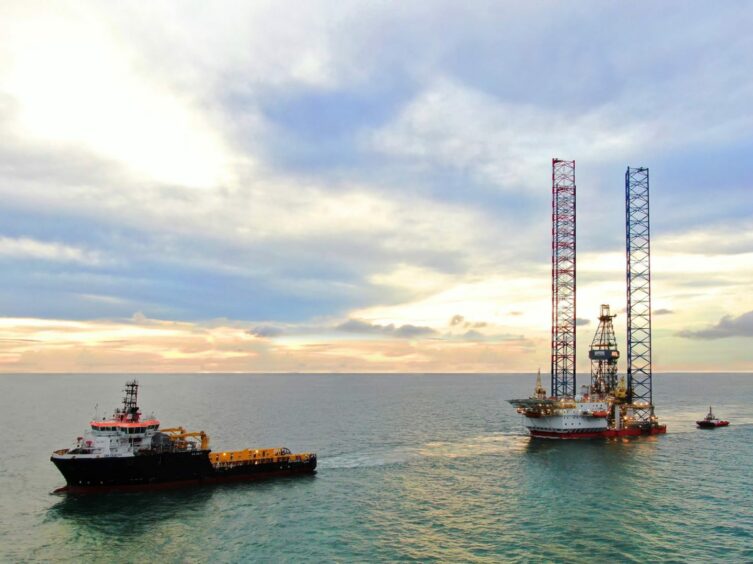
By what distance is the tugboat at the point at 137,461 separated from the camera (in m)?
74.9

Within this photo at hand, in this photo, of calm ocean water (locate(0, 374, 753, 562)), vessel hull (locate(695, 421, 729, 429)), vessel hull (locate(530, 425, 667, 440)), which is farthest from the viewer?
vessel hull (locate(695, 421, 729, 429))

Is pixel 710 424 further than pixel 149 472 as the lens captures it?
Yes

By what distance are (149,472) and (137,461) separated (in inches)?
93.8

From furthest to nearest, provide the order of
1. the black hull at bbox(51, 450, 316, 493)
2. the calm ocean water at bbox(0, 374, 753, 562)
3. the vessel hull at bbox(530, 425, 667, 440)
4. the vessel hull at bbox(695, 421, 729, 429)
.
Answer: the vessel hull at bbox(695, 421, 729, 429), the vessel hull at bbox(530, 425, 667, 440), the black hull at bbox(51, 450, 316, 493), the calm ocean water at bbox(0, 374, 753, 562)

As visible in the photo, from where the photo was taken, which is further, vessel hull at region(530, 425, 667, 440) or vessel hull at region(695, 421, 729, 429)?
vessel hull at region(695, 421, 729, 429)

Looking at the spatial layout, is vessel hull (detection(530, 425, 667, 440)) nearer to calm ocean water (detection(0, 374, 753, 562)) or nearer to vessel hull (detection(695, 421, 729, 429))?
calm ocean water (detection(0, 374, 753, 562))

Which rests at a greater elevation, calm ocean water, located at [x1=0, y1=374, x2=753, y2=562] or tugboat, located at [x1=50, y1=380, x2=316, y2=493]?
tugboat, located at [x1=50, y1=380, x2=316, y2=493]

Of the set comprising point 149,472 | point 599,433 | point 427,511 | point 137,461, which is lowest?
point 427,511

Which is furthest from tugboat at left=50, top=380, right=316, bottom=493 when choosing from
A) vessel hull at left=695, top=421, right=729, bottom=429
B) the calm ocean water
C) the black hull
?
vessel hull at left=695, top=421, right=729, bottom=429

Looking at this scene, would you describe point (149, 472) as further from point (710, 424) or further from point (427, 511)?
point (710, 424)

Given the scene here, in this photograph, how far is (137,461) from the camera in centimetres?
7712

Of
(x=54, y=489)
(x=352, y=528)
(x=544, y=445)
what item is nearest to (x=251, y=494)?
(x=352, y=528)

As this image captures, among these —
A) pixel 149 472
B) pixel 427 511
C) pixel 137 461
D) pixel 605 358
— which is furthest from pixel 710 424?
pixel 137 461

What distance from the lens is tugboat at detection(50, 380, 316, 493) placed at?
246 ft
